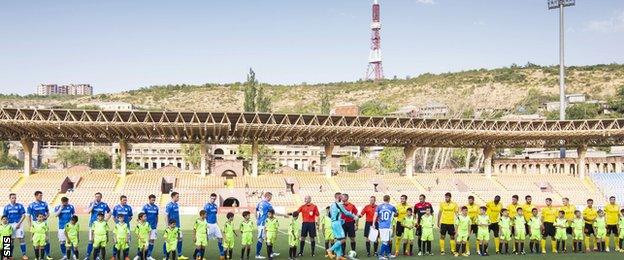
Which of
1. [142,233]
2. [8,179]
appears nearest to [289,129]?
[8,179]

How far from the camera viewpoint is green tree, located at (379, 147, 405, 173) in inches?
4146

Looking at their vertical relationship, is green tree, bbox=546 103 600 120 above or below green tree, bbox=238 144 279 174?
above

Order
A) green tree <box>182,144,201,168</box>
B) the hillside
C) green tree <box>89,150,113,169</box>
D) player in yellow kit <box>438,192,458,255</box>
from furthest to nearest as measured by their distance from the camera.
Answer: the hillside
green tree <box>89,150,113,169</box>
green tree <box>182,144,201,168</box>
player in yellow kit <box>438,192,458,255</box>

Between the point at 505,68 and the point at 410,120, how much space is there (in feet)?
453

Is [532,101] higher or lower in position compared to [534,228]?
higher

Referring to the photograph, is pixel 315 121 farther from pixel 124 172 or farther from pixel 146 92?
pixel 146 92

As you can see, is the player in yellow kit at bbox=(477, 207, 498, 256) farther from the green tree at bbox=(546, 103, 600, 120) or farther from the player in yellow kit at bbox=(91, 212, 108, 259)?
the green tree at bbox=(546, 103, 600, 120)

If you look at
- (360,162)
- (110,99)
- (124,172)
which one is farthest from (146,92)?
(124,172)

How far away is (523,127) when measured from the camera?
56.7 m

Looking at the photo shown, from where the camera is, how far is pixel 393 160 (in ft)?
350

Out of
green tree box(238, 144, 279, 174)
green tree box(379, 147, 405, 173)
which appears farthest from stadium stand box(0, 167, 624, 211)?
green tree box(379, 147, 405, 173)

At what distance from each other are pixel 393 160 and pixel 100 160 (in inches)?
2097

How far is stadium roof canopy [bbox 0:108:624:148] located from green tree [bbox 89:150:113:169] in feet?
240

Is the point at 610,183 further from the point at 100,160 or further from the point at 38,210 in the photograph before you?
the point at 100,160
